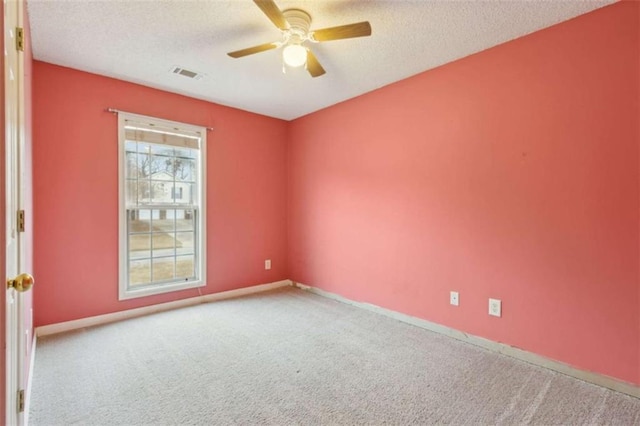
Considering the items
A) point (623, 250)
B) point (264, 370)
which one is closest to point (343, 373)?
point (264, 370)

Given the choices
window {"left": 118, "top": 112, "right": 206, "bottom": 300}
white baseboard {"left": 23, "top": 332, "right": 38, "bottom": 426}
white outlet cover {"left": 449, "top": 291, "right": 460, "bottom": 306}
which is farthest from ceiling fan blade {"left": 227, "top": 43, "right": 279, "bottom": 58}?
white outlet cover {"left": 449, "top": 291, "right": 460, "bottom": 306}

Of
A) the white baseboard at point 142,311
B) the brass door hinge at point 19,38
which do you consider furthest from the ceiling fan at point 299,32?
the white baseboard at point 142,311

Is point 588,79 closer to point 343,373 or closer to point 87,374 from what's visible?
point 343,373

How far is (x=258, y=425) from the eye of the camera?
1703 millimetres

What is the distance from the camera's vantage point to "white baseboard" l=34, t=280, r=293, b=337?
2877 mm

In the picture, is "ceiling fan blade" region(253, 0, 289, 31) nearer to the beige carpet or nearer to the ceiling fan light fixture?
the ceiling fan light fixture

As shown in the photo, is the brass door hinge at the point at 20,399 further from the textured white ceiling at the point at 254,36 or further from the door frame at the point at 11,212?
the textured white ceiling at the point at 254,36

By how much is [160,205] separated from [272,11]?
2532 millimetres

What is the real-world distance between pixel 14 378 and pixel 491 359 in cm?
274

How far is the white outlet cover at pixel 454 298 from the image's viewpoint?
2.80m

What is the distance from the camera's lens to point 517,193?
2.43 meters

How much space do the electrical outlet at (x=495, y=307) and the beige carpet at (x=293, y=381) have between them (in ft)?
1.02

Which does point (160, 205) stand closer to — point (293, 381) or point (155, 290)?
point (155, 290)

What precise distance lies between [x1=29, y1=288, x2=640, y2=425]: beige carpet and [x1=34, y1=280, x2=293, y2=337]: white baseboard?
5.1 inches
